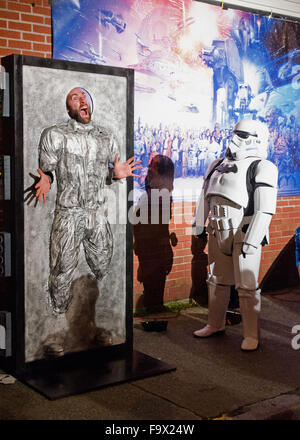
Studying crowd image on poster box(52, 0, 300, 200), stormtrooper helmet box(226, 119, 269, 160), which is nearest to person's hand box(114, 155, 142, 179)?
stormtrooper helmet box(226, 119, 269, 160)

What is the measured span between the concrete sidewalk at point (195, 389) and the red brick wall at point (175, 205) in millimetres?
1061

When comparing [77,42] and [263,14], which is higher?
[263,14]

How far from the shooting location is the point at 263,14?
741cm

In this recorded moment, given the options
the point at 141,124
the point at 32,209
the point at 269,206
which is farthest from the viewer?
the point at 141,124

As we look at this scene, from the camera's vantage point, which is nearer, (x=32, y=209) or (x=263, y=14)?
(x=32, y=209)

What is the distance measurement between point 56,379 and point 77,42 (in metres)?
3.19

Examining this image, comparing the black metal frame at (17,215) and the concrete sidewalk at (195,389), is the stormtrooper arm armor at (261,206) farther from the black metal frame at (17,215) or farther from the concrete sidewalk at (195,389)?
the black metal frame at (17,215)

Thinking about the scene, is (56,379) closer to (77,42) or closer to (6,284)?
(6,284)

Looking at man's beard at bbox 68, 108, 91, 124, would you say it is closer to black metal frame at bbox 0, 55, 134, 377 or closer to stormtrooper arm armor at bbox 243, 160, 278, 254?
black metal frame at bbox 0, 55, 134, 377

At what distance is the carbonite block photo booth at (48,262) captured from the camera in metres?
4.41

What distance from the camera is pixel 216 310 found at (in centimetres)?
571

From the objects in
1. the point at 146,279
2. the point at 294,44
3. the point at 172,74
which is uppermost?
the point at 294,44

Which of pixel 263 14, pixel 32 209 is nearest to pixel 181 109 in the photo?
pixel 263 14

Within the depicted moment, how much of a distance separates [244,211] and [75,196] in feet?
5.33
